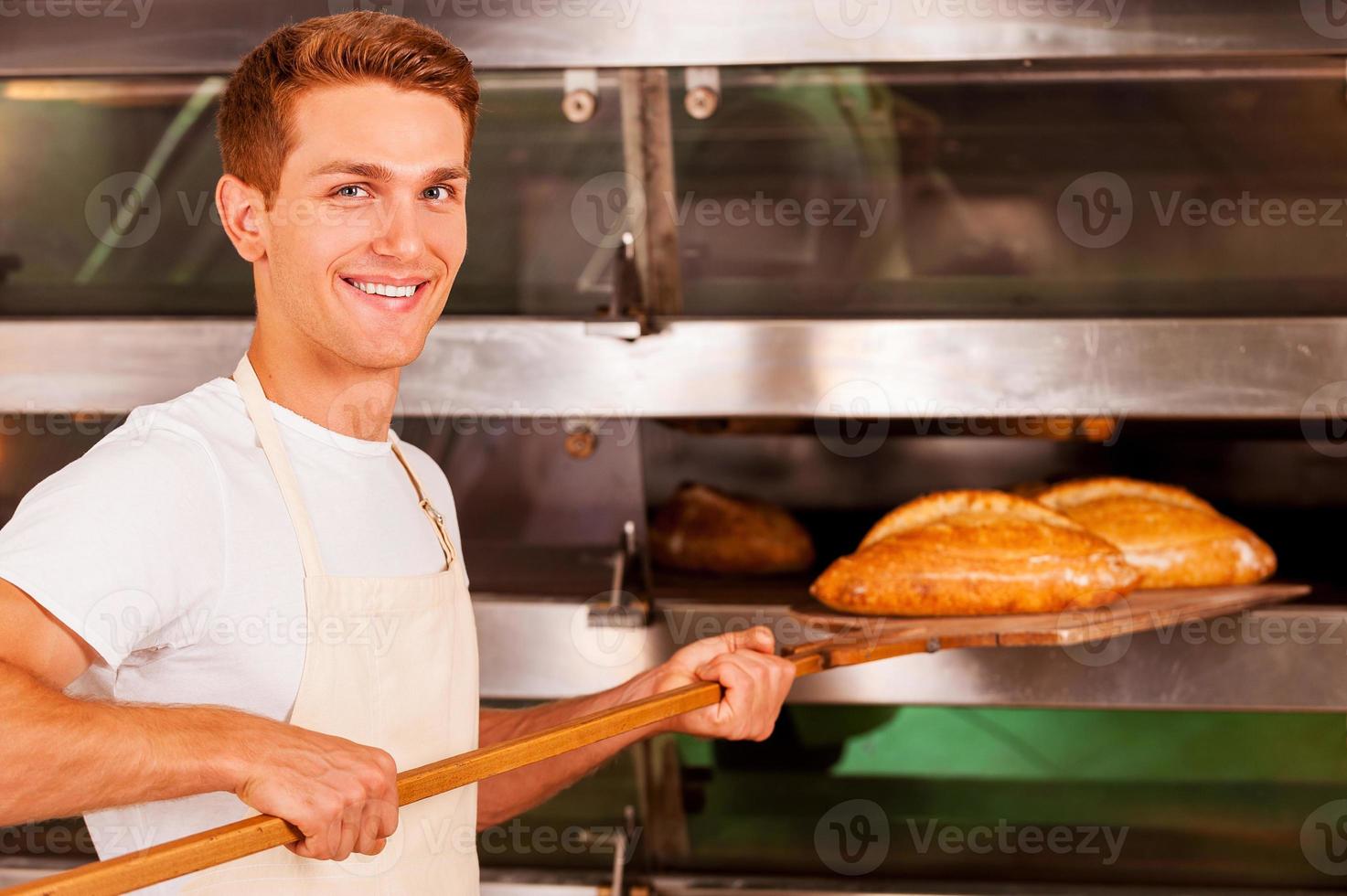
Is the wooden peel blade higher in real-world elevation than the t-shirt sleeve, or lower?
lower

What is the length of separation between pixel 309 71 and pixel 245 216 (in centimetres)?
17

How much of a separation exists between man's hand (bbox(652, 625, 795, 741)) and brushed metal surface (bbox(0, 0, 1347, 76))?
89 cm

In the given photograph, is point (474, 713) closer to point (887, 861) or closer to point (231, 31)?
point (887, 861)

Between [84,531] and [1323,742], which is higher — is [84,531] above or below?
above

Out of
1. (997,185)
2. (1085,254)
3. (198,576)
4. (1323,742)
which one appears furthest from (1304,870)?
(198,576)

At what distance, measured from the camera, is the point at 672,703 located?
1286 mm

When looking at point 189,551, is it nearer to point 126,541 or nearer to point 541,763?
point 126,541

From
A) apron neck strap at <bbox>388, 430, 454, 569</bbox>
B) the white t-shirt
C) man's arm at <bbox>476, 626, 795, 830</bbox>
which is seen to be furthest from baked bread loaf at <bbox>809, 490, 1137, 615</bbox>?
the white t-shirt

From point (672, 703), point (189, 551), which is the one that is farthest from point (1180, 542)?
point (189, 551)

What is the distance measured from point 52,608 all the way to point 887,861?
157 centimetres

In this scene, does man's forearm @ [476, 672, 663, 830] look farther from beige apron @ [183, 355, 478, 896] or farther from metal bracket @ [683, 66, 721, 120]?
metal bracket @ [683, 66, 721, 120]

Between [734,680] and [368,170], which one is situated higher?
[368,170]

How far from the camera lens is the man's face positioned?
1175 mm

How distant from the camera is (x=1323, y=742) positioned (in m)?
2.15
